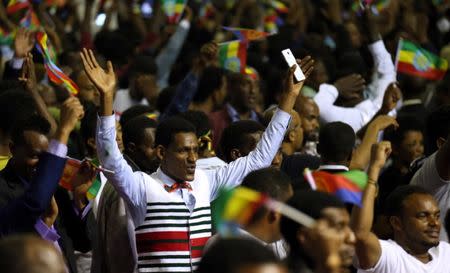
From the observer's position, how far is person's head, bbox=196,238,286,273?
4012 millimetres

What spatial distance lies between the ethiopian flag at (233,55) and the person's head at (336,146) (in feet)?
9.24

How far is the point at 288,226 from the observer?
16.5 feet

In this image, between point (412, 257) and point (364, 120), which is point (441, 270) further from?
point (364, 120)

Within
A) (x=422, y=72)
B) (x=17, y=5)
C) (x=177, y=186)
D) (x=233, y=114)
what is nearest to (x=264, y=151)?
(x=177, y=186)

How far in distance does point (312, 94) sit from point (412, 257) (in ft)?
13.0

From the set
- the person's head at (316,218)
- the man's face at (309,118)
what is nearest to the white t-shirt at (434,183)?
the man's face at (309,118)

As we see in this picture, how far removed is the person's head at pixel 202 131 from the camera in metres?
8.26

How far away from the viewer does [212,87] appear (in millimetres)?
10617

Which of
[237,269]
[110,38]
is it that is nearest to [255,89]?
[110,38]

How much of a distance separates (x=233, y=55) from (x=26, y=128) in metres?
4.17

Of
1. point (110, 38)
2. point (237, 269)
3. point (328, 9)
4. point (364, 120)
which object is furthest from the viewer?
point (328, 9)

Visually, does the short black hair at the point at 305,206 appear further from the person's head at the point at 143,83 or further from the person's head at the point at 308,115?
the person's head at the point at 143,83

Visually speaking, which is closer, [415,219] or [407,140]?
[415,219]

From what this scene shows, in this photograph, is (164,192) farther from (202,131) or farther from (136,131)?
(202,131)
